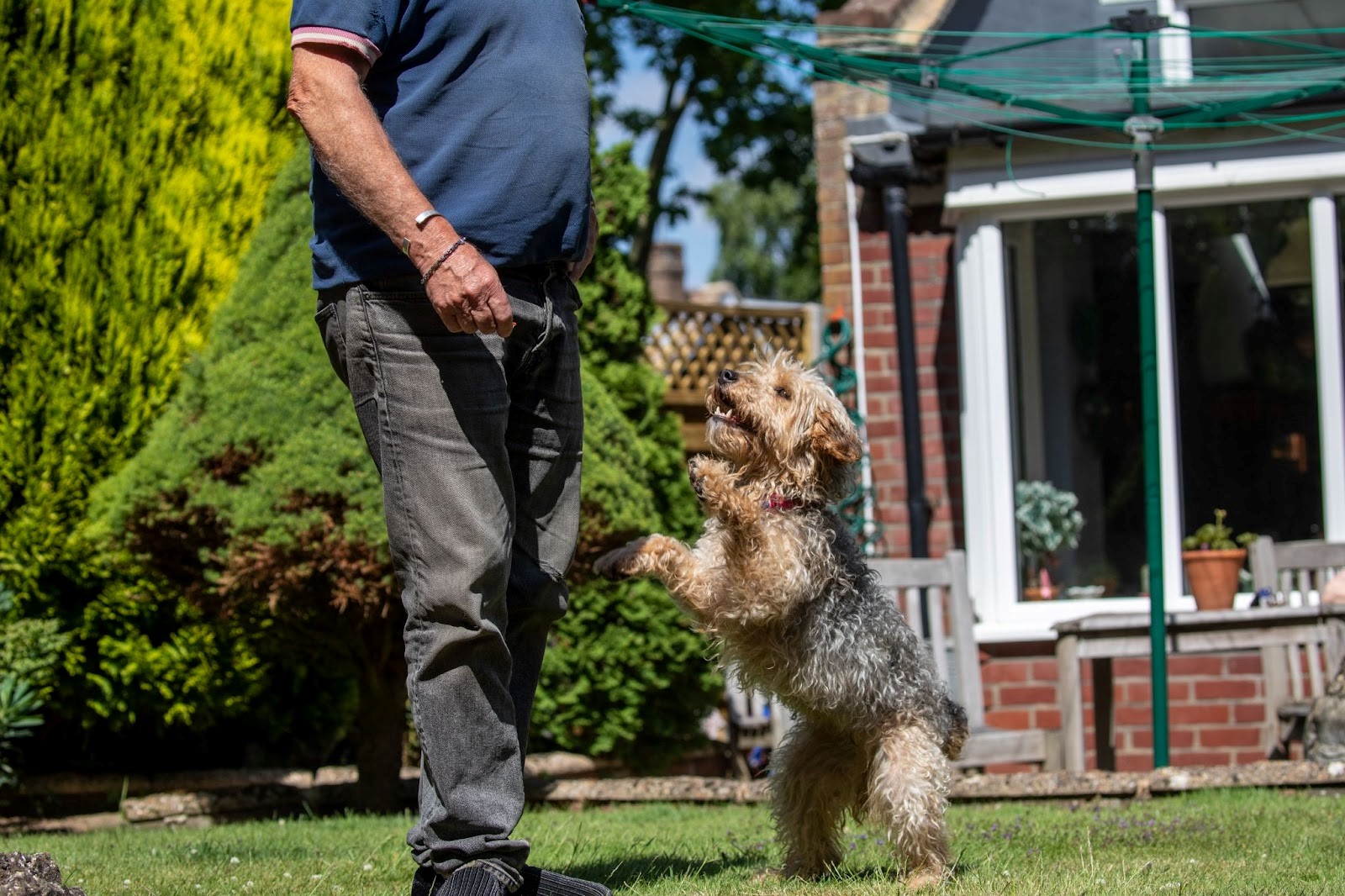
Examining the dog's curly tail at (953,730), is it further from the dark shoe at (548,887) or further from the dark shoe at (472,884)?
the dark shoe at (472,884)

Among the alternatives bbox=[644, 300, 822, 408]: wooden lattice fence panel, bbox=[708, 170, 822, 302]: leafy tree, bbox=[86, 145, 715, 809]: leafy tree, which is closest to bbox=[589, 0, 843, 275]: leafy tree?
bbox=[644, 300, 822, 408]: wooden lattice fence panel

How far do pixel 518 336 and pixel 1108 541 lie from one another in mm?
6459

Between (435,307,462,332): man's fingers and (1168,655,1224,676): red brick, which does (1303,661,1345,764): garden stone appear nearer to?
(1168,655,1224,676): red brick

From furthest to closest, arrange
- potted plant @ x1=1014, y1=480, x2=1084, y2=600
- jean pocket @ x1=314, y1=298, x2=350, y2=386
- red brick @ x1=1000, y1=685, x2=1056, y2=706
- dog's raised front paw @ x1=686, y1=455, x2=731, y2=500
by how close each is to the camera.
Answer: potted plant @ x1=1014, y1=480, x2=1084, y2=600, red brick @ x1=1000, y1=685, x2=1056, y2=706, dog's raised front paw @ x1=686, y1=455, x2=731, y2=500, jean pocket @ x1=314, y1=298, x2=350, y2=386

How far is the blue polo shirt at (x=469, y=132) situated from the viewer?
336 centimetres

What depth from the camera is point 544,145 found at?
3443 millimetres

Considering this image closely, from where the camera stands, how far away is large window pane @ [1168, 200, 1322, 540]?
29.1 feet

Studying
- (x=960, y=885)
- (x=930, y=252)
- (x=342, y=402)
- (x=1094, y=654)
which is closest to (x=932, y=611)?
(x=1094, y=654)

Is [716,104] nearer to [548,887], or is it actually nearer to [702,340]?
[702,340]

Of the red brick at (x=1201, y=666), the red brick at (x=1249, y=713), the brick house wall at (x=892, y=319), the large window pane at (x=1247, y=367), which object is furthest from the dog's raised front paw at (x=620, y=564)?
the large window pane at (x=1247, y=367)

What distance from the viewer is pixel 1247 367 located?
909 cm

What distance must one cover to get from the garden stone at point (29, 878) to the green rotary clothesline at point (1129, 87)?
407 cm

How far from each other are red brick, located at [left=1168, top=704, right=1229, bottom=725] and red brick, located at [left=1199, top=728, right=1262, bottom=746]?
5 cm

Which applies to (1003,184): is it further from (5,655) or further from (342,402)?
(5,655)
